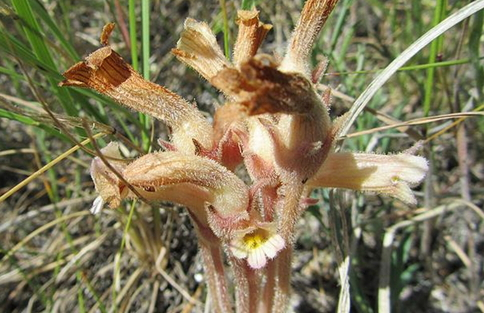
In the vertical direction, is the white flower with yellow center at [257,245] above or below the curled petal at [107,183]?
below

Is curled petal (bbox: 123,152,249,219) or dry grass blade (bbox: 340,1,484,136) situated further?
dry grass blade (bbox: 340,1,484,136)

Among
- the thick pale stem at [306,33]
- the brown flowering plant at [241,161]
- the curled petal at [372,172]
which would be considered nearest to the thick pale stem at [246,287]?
the brown flowering plant at [241,161]

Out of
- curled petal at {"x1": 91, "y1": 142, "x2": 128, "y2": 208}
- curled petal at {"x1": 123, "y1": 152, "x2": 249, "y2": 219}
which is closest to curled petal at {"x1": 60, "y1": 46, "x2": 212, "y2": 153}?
curled petal at {"x1": 123, "y1": 152, "x2": 249, "y2": 219}

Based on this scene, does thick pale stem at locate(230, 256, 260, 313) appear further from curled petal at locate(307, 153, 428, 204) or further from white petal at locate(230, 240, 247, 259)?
curled petal at locate(307, 153, 428, 204)

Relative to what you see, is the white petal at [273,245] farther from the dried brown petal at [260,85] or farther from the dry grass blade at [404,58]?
the dry grass blade at [404,58]

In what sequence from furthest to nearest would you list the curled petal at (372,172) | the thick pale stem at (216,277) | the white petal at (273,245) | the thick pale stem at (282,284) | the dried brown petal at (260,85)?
the thick pale stem at (216,277)
the thick pale stem at (282,284)
the curled petal at (372,172)
the white petal at (273,245)
the dried brown petal at (260,85)

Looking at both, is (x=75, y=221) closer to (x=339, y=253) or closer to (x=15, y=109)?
(x=15, y=109)

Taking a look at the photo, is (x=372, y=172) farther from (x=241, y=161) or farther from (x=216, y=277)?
(x=216, y=277)

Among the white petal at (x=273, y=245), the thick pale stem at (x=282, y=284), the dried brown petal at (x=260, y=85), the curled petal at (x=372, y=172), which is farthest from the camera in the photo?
the thick pale stem at (x=282, y=284)
